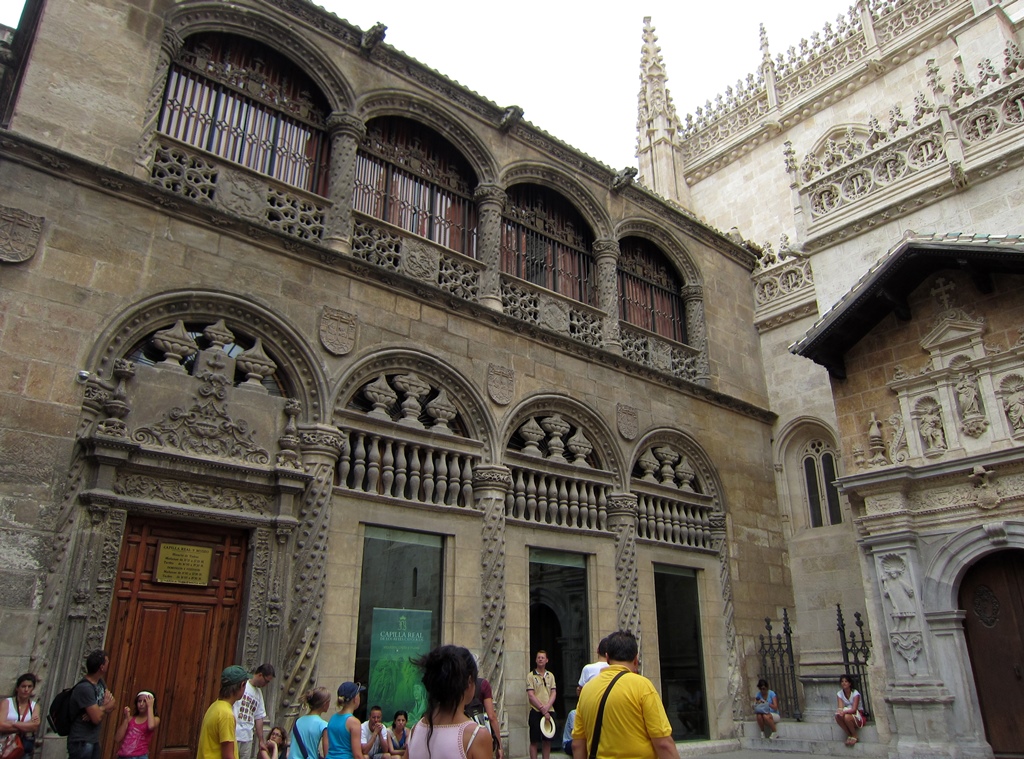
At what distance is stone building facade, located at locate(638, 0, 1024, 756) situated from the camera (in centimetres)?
1048

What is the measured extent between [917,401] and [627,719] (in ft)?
31.3

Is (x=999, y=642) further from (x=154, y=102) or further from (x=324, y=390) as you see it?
(x=154, y=102)

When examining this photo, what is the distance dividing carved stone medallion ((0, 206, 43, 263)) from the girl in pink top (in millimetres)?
4602

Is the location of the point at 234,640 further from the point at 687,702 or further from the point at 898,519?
the point at 898,519

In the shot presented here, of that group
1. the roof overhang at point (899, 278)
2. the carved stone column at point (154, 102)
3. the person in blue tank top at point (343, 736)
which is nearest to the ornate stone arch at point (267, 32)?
the carved stone column at point (154, 102)

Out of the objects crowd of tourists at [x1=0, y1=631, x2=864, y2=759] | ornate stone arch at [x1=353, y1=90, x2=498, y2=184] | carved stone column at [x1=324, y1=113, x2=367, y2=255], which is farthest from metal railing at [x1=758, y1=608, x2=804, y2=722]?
carved stone column at [x1=324, y1=113, x2=367, y2=255]

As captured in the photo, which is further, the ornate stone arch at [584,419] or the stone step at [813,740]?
the ornate stone arch at [584,419]

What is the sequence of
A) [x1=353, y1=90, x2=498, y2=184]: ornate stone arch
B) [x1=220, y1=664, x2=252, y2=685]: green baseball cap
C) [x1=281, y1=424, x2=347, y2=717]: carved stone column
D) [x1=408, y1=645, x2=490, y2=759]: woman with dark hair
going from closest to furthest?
1. [x1=408, y1=645, x2=490, y2=759]: woman with dark hair
2. [x1=220, y1=664, x2=252, y2=685]: green baseball cap
3. [x1=281, y1=424, x2=347, y2=717]: carved stone column
4. [x1=353, y1=90, x2=498, y2=184]: ornate stone arch

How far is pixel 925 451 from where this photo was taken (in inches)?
447

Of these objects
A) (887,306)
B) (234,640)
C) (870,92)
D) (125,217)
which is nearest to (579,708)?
(234,640)

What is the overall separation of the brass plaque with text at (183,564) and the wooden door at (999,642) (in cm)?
986

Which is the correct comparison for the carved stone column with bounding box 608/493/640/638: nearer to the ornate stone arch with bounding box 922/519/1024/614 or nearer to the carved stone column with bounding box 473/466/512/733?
the carved stone column with bounding box 473/466/512/733

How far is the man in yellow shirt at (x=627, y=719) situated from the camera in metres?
3.91

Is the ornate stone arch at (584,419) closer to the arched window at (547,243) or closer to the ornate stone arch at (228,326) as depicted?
the arched window at (547,243)
